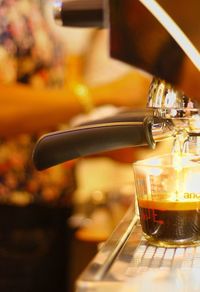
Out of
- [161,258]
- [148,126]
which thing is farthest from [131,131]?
[161,258]

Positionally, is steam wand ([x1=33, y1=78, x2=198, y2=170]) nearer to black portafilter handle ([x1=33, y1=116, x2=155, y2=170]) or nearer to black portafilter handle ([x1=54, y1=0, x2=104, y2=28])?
black portafilter handle ([x1=33, y1=116, x2=155, y2=170])

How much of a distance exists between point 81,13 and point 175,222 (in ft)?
0.89

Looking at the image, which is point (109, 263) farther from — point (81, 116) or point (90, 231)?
point (90, 231)

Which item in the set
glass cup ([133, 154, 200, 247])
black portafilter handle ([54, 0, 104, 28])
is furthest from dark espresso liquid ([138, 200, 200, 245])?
black portafilter handle ([54, 0, 104, 28])

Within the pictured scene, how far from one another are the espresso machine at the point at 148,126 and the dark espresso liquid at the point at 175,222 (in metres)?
0.01

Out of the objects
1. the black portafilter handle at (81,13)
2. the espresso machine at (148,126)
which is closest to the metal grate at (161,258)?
the espresso machine at (148,126)

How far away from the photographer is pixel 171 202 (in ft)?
2.15

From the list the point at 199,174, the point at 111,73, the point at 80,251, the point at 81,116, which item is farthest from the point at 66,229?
the point at 199,174

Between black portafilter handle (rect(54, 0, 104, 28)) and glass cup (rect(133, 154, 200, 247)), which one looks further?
black portafilter handle (rect(54, 0, 104, 28))

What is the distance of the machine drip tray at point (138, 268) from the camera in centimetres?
52

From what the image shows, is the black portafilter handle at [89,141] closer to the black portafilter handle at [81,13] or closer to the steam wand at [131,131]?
the steam wand at [131,131]

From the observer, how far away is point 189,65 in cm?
58

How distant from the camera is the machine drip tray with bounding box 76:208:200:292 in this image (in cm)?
52

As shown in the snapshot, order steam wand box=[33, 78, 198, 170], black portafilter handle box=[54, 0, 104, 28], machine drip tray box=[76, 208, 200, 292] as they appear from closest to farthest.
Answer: machine drip tray box=[76, 208, 200, 292] → steam wand box=[33, 78, 198, 170] → black portafilter handle box=[54, 0, 104, 28]
